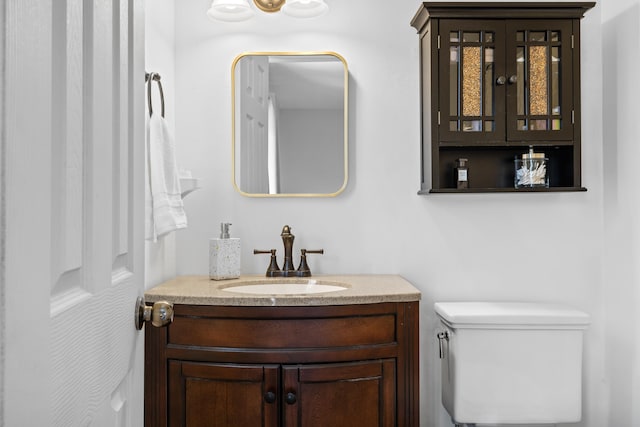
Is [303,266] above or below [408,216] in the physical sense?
below

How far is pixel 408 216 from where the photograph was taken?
95.5 inches

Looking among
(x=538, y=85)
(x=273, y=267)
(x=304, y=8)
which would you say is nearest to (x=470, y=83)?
(x=538, y=85)

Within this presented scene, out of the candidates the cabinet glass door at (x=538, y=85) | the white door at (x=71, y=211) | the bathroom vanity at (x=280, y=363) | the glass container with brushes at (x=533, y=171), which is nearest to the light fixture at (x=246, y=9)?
the cabinet glass door at (x=538, y=85)

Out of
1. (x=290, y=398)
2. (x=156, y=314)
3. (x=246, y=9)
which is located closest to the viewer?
(x=156, y=314)

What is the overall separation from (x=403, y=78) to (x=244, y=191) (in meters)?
0.85

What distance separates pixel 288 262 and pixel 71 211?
1636mm

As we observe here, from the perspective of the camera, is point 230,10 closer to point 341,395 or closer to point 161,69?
point 161,69

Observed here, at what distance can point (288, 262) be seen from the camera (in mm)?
2318

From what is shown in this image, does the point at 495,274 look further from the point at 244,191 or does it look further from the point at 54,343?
the point at 54,343

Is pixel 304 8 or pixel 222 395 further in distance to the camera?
pixel 304 8

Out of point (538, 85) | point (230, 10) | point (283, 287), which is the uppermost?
point (230, 10)

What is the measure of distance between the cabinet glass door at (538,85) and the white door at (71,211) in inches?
62.7

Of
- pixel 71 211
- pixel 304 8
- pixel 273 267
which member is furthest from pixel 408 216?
pixel 71 211

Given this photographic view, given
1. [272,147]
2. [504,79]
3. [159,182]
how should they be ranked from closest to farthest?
[159,182] → [504,79] → [272,147]
